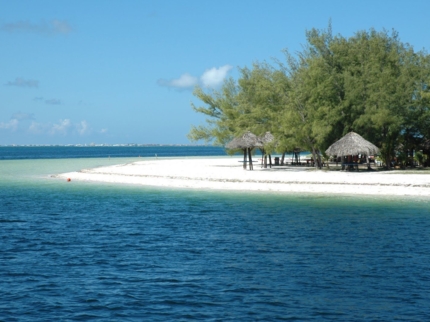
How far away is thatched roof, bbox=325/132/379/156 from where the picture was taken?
36.1m

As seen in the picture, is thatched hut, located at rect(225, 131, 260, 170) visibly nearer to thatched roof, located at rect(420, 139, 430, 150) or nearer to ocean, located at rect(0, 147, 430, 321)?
thatched roof, located at rect(420, 139, 430, 150)

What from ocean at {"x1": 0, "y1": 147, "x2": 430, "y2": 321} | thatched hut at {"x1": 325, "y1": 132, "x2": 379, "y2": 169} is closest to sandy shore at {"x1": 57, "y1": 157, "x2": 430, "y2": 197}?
thatched hut at {"x1": 325, "y1": 132, "x2": 379, "y2": 169}

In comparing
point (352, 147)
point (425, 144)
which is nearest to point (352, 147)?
point (352, 147)

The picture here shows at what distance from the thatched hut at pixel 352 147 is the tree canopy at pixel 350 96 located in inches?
44.5

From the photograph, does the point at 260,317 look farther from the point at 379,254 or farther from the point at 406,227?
the point at 406,227

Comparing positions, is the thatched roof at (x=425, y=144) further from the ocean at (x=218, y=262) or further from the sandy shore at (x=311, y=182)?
the ocean at (x=218, y=262)

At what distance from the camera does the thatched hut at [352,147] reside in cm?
3603

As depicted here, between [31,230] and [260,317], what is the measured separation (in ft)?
34.3

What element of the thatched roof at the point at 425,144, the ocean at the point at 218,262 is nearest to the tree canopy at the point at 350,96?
the thatched roof at the point at 425,144

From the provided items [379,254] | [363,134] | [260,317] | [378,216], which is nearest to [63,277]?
[260,317]

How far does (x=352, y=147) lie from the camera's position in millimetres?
36312

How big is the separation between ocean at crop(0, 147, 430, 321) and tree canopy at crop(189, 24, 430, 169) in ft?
51.0

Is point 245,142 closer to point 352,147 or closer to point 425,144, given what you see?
point 352,147

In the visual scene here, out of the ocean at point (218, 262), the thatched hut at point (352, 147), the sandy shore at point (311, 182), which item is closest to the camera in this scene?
the ocean at point (218, 262)
